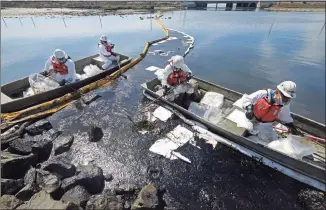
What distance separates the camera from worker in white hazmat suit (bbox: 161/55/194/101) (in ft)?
28.6

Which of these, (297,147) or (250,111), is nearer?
(297,147)

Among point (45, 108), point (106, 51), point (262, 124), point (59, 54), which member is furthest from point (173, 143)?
point (106, 51)

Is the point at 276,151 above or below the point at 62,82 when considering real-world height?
below

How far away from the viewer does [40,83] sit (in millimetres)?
9281

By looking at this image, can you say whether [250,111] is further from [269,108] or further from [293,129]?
[293,129]

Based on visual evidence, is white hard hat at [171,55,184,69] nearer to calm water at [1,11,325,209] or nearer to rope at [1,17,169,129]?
calm water at [1,11,325,209]

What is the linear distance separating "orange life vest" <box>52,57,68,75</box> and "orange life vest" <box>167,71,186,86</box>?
5115 millimetres

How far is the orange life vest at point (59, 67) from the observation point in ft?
31.6

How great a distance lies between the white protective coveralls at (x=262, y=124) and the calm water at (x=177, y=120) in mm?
964

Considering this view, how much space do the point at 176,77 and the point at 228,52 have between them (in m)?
10.7

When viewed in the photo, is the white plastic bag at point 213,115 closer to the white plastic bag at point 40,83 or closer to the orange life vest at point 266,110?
the orange life vest at point 266,110

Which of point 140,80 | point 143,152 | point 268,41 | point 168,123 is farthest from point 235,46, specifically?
point 143,152

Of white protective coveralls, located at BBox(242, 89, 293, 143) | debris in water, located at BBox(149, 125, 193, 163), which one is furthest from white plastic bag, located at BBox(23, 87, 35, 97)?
white protective coveralls, located at BBox(242, 89, 293, 143)

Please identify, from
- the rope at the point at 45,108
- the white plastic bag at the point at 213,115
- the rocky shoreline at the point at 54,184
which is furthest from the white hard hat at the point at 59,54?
the white plastic bag at the point at 213,115
